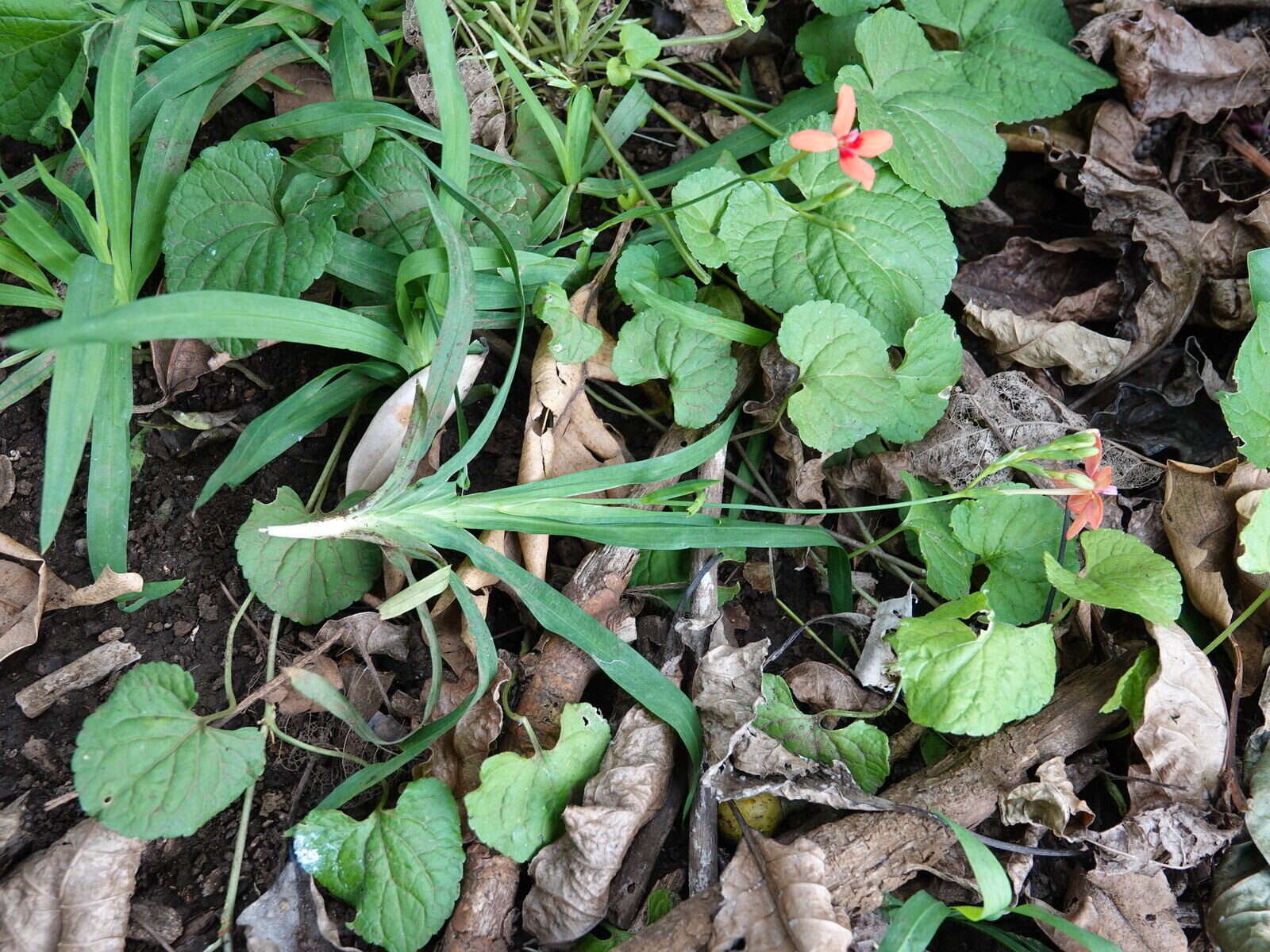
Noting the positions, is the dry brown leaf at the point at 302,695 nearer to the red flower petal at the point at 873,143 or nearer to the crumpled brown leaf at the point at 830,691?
the crumpled brown leaf at the point at 830,691

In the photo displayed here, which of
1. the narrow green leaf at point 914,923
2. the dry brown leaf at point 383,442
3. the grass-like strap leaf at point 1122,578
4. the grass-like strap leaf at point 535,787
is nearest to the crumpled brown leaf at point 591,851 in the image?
the grass-like strap leaf at point 535,787

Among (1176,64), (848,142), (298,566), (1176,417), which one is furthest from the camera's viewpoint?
(1176,64)

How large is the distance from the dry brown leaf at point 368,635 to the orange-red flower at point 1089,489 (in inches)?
53.0

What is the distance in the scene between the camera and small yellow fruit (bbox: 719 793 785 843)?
1794 mm

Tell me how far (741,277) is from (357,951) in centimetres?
156

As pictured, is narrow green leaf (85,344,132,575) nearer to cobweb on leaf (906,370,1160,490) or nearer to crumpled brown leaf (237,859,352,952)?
crumpled brown leaf (237,859,352,952)

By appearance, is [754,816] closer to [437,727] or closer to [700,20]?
[437,727]

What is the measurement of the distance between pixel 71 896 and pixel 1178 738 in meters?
2.06

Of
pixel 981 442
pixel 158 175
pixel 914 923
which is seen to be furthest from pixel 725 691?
pixel 158 175

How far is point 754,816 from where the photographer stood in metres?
1.80

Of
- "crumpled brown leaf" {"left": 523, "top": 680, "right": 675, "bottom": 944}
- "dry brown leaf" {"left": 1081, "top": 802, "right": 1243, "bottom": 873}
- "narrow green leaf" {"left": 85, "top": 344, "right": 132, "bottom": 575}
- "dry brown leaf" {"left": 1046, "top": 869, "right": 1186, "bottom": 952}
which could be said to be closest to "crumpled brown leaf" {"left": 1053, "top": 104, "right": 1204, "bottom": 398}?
"dry brown leaf" {"left": 1081, "top": 802, "right": 1243, "bottom": 873}

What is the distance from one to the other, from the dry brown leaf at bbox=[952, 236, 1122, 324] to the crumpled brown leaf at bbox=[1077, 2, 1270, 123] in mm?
396

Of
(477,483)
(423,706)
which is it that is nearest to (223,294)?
(477,483)

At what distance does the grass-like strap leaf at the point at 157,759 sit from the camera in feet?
4.86
